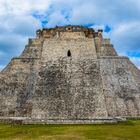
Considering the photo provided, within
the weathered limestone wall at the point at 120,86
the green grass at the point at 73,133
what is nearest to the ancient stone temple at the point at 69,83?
the weathered limestone wall at the point at 120,86

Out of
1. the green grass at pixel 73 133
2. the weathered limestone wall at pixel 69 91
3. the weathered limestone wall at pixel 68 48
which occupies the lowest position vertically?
the green grass at pixel 73 133

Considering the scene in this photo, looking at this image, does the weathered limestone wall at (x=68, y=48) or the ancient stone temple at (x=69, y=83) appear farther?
the weathered limestone wall at (x=68, y=48)

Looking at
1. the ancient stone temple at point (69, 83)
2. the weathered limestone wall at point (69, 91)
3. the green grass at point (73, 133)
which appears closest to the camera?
the green grass at point (73, 133)

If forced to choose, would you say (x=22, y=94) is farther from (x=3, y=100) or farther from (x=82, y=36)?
(x=82, y=36)

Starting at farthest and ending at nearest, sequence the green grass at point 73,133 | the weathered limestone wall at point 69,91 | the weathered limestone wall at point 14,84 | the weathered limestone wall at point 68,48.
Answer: the weathered limestone wall at point 68,48 < the weathered limestone wall at point 14,84 < the weathered limestone wall at point 69,91 < the green grass at point 73,133

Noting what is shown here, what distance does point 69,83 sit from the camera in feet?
83.7

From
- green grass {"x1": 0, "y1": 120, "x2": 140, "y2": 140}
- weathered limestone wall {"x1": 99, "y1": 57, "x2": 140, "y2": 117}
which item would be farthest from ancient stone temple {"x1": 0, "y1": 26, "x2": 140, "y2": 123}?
green grass {"x1": 0, "y1": 120, "x2": 140, "y2": 140}

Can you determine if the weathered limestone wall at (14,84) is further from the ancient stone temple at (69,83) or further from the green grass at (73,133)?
the green grass at (73,133)

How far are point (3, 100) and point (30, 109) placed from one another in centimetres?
217

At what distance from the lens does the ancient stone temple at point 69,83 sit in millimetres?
23203

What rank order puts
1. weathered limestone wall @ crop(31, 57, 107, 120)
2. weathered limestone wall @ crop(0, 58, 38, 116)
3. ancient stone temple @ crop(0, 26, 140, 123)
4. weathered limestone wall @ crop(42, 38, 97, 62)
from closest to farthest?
weathered limestone wall @ crop(31, 57, 107, 120), ancient stone temple @ crop(0, 26, 140, 123), weathered limestone wall @ crop(0, 58, 38, 116), weathered limestone wall @ crop(42, 38, 97, 62)

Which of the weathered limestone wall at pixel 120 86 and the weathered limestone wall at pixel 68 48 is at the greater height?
the weathered limestone wall at pixel 68 48

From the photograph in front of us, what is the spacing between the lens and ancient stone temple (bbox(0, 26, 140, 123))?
23.2 metres

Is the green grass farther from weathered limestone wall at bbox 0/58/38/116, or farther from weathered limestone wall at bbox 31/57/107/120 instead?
weathered limestone wall at bbox 0/58/38/116
